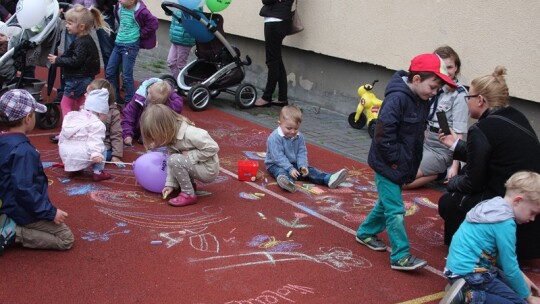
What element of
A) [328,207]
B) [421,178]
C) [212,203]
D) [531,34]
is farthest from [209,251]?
[531,34]

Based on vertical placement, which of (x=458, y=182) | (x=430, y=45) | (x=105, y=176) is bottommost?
(x=105, y=176)

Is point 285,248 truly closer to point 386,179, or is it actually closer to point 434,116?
point 386,179

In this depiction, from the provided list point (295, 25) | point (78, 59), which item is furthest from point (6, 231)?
point (295, 25)

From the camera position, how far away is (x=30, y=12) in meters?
7.24

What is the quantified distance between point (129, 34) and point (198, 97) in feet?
4.22

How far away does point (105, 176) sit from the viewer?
597 cm

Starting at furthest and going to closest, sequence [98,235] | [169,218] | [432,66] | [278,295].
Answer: [169,218]
[98,235]
[432,66]
[278,295]

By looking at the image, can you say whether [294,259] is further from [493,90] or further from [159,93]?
[159,93]

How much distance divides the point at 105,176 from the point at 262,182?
1.50 metres

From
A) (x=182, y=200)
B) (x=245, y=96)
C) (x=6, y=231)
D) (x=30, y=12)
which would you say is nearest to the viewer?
(x=6, y=231)

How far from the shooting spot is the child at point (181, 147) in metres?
5.33

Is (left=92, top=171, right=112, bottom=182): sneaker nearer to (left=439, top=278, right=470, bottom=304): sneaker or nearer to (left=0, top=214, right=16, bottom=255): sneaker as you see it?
(left=0, top=214, right=16, bottom=255): sneaker

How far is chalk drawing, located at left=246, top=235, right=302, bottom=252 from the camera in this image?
479 cm

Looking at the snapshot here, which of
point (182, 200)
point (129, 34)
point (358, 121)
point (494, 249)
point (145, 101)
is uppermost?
point (129, 34)
